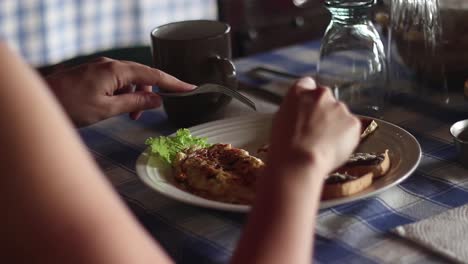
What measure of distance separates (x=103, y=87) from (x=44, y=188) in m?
0.59

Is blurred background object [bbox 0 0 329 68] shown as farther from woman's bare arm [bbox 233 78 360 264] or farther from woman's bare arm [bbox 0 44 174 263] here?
woman's bare arm [bbox 0 44 174 263]

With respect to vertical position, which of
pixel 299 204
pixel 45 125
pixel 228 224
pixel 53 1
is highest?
pixel 45 125

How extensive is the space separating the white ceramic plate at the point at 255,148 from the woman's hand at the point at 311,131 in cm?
9

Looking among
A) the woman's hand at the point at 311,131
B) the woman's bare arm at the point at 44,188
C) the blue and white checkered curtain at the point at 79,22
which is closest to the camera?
the woman's bare arm at the point at 44,188

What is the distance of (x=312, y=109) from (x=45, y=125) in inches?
12.8

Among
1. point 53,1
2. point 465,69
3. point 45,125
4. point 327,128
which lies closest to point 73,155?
point 45,125

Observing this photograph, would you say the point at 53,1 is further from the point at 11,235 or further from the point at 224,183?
the point at 11,235

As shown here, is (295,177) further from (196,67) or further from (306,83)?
(196,67)

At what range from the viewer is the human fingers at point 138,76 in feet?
3.90

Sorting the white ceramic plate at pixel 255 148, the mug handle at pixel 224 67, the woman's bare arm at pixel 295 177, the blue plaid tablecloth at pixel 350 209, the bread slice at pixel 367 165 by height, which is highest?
the woman's bare arm at pixel 295 177

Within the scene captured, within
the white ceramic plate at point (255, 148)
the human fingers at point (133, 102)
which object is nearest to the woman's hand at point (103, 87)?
the human fingers at point (133, 102)

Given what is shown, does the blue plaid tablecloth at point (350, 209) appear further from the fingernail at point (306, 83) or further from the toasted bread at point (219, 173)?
the fingernail at point (306, 83)

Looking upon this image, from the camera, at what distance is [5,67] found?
0.61 meters

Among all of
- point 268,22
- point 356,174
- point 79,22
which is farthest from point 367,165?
point 79,22
